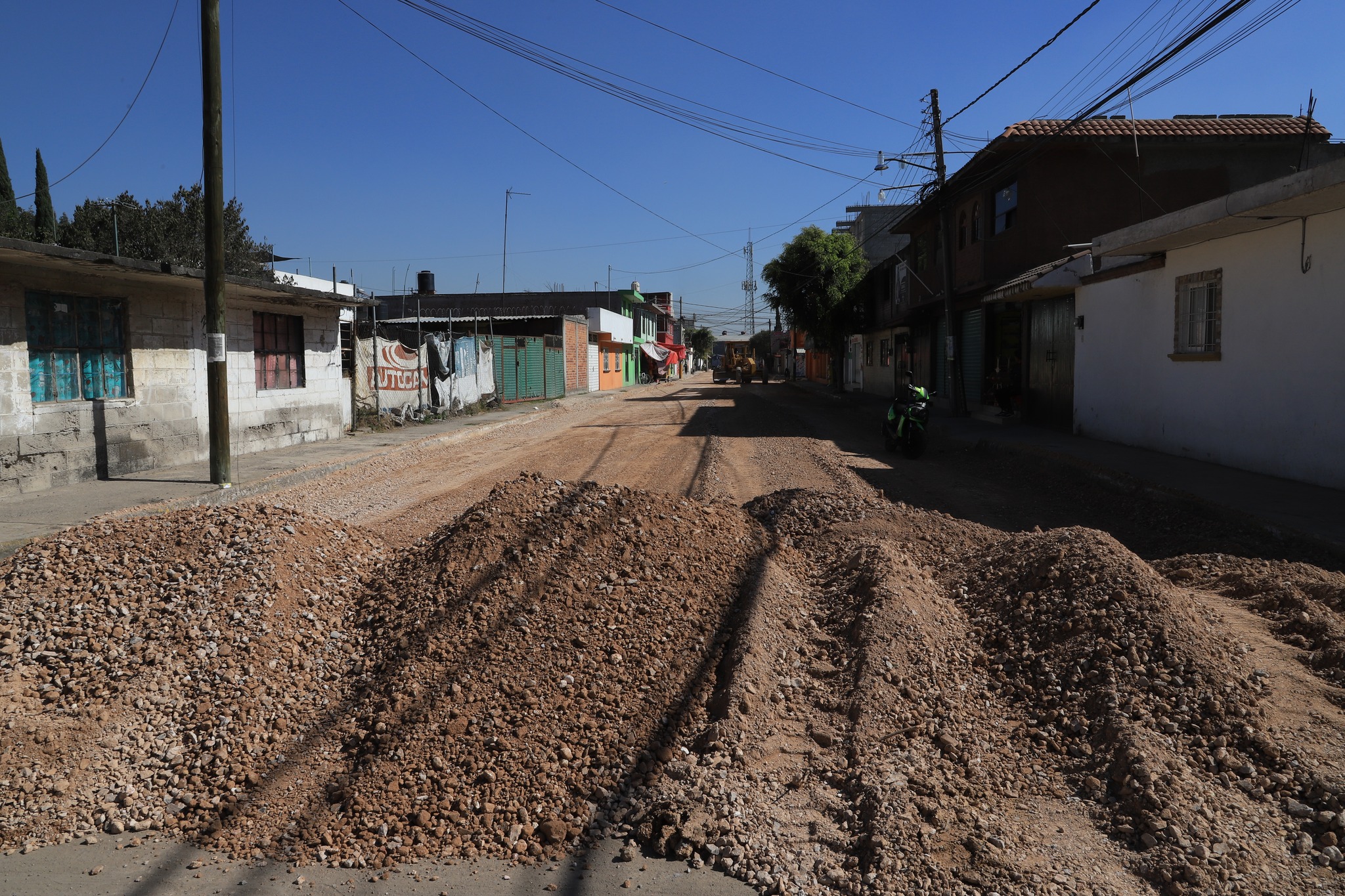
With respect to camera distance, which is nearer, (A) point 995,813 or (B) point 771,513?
(A) point 995,813

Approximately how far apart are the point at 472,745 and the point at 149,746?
152 cm

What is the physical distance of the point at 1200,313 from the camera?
12406 mm

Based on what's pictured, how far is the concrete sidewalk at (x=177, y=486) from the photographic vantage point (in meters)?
8.56

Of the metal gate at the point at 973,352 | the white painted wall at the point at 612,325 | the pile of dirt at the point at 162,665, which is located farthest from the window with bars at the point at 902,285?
the pile of dirt at the point at 162,665

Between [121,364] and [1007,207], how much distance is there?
19852 millimetres

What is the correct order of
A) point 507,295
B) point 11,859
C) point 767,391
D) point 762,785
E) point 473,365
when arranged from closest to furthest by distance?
1. point 11,859
2. point 762,785
3. point 473,365
4. point 767,391
5. point 507,295

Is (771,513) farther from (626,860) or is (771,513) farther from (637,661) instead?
(626,860)

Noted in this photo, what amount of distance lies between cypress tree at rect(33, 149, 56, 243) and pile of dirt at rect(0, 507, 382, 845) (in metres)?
31.7

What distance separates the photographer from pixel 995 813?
353 cm

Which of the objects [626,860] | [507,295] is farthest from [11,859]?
[507,295]

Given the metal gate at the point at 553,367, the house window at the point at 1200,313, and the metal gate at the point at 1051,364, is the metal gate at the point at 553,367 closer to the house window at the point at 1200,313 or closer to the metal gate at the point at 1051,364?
the metal gate at the point at 1051,364

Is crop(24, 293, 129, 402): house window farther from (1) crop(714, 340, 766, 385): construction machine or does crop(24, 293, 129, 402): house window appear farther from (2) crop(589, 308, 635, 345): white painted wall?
(1) crop(714, 340, 766, 385): construction machine

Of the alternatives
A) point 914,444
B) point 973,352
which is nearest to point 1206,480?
point 914,444

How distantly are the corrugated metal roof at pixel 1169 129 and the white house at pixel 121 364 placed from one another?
16.5 m
